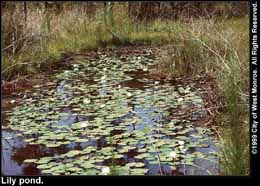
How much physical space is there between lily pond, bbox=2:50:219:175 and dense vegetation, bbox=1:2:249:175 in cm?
34

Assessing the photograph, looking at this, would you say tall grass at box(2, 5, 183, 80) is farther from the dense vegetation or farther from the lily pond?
the lily pond

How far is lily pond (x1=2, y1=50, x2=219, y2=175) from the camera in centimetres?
339

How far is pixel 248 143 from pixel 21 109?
3.01 m

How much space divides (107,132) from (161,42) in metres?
6.70

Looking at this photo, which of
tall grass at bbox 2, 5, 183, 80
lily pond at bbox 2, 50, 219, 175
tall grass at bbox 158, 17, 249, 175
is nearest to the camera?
tall grass at bbox 158, 17, 249, 175

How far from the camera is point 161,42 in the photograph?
10.5 m

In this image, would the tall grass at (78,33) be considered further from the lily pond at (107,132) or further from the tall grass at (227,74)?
the tall grass at (227,74)

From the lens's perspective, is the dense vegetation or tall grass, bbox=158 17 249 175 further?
the dense vegetation

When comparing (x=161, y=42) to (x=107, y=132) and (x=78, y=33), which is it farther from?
(x=107, y=132)

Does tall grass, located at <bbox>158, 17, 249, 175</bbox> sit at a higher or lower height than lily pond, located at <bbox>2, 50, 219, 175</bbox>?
higher

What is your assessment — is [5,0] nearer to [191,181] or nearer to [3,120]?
[3,120]

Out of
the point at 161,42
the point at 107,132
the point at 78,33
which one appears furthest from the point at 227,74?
the point at 78,33

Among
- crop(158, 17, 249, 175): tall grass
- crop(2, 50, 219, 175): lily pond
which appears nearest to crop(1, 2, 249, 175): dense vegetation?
crop(158, 17, 249, 175): tall grass

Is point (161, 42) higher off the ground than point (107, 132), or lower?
higher
